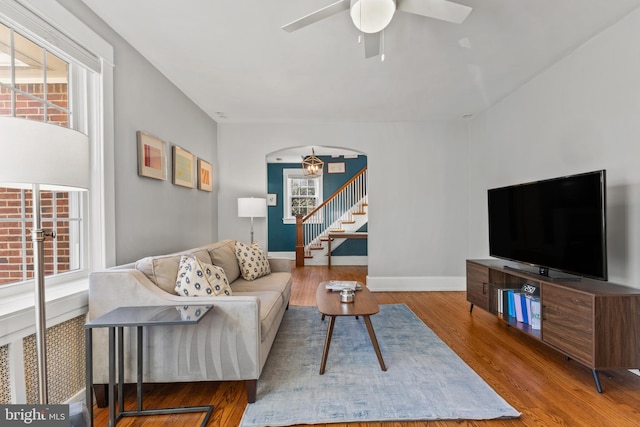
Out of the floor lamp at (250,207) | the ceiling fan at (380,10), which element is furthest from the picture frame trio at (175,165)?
the ceiling fan at (380,10)

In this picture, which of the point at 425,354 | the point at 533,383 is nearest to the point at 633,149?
the point at 533,383

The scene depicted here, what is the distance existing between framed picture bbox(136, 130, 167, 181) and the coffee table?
6.17 ft

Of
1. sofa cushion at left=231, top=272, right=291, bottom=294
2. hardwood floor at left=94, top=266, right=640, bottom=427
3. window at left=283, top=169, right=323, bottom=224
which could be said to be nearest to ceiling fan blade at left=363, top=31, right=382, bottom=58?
sofa cushion at left=231, top=272, right=291, bottom=294

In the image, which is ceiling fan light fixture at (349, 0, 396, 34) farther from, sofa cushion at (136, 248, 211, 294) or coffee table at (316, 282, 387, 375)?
sofa cushion at (136, 248, 211, 294)

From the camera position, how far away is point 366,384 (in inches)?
81.8

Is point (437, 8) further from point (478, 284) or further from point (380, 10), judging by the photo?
point (478, 284)

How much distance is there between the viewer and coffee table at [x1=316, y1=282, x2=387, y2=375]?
2.22 m

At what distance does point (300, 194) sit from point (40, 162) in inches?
272

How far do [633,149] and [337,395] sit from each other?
9.09 feet

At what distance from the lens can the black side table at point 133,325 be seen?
57.1 inches

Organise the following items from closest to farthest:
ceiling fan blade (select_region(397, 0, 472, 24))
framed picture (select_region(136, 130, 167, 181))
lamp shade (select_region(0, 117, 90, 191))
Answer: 1. lamp shade (select_region(0, 117, 90, 191))
2. ceiling fan blade (select_region(397, 0, 472, 24))
3. framed picture (select_region(136, 130, 167, 181))

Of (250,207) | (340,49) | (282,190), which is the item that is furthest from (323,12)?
(282,190)

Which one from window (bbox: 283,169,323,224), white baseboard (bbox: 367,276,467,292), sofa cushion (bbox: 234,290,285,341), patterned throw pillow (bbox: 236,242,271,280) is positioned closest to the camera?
sofa cushion (bbox: 234,290,285,341)

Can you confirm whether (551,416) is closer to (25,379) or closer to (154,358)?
(154,358)
